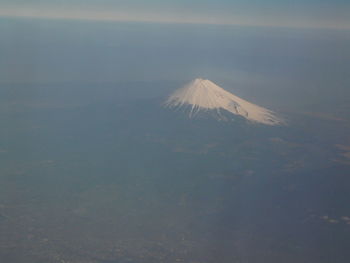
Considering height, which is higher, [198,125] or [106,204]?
[198,125]

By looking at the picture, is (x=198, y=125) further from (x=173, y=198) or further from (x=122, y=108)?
(x=173, y=198)

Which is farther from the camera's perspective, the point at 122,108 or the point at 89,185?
the point at 122,108

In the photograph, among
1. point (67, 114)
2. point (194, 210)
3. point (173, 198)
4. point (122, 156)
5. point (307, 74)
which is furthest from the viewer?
point (307, 74)

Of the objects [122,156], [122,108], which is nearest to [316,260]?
[122,156]

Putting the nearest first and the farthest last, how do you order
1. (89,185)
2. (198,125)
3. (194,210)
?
1. (194,210)
2. (89,185)
3. (198,125)

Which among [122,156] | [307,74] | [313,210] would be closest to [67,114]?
[122,156]

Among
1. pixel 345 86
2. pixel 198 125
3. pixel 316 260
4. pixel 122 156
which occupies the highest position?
pixel 345 86

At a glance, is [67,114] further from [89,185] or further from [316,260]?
[316,260]
